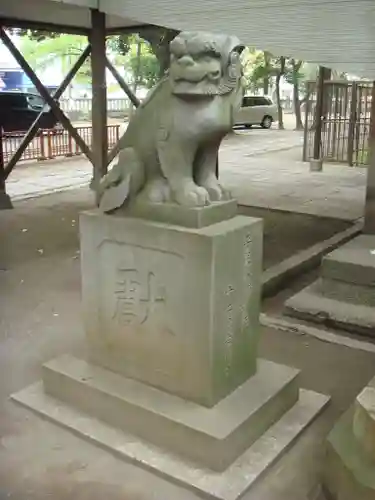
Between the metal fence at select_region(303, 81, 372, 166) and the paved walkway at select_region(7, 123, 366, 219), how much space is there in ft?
1.93

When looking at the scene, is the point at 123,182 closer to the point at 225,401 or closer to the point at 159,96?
the point at 159,96

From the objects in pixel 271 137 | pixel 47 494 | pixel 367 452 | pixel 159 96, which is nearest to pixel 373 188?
pixel 159 96

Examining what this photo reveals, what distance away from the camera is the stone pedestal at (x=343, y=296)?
480 cm

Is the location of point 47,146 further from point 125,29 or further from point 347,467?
point 347,467

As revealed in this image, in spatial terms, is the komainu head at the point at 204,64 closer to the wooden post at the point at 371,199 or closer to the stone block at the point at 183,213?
the stone block at the point at 183,213

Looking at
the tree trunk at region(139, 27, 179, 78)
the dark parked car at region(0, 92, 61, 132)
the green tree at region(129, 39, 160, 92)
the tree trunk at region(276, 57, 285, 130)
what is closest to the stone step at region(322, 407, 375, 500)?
the tree trunk at region(139, 27, 179, 78)

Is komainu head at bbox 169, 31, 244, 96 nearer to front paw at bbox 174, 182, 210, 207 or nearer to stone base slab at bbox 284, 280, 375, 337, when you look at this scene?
front paw at bbox 174, 182, 210, 207

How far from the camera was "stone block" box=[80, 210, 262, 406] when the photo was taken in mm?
2998

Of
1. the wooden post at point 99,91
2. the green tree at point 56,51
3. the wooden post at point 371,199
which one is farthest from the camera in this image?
the green tree at point 56,51

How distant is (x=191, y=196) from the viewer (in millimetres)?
3092

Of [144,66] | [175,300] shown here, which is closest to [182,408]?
[175,300]

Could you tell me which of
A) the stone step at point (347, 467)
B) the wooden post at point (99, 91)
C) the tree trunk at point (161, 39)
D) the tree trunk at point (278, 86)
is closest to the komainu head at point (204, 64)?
the stone step at point (347, 467)

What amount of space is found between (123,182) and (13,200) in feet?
21.9

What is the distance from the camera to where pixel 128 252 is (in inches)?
128
